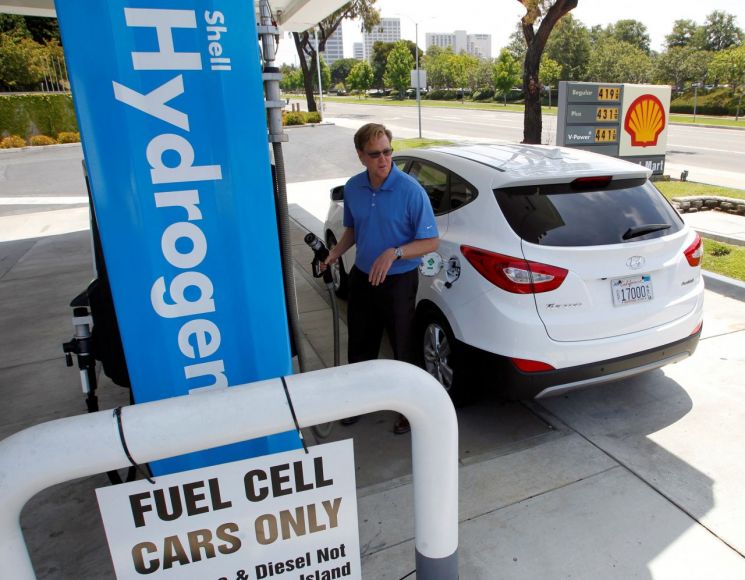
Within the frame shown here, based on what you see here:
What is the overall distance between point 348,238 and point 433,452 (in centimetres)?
209

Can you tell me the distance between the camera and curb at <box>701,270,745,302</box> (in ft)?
18.1

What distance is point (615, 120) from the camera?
10.9m

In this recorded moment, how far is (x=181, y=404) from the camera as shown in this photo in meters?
1.49

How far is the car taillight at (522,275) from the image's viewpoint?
9.94ft

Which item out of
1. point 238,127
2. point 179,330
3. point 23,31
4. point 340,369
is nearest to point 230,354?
point 179,330

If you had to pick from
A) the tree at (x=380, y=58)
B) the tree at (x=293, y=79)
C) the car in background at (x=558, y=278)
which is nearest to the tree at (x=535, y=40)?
the car in background at (x=558, y=278)

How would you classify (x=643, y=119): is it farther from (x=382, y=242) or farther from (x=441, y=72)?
(x=441, y=72)

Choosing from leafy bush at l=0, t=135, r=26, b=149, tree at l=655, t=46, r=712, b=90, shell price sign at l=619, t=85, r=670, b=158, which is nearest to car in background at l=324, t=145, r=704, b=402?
shell price sign at l=619, t=85, r=670, b=158

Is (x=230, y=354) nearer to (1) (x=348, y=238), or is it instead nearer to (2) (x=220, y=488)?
(2) (x=220, y=488)

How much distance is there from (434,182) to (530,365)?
1616mm

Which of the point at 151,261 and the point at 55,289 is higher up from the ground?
the point at 151,261

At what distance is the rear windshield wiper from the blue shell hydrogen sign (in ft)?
7.31

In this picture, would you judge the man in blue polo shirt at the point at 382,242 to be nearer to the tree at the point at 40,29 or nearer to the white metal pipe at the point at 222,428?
the white metal pipe at the point at 222,428

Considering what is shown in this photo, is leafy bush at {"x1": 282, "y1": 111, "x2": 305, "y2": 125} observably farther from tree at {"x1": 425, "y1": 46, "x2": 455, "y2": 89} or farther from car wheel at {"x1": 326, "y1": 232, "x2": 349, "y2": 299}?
tree at {"x1": 425, "y1": 46, "x2": 455, "y2": 89}
